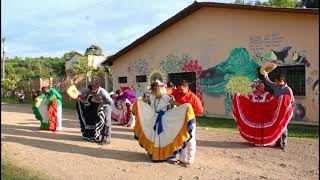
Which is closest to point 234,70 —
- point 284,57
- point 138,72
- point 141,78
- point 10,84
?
point 284,57

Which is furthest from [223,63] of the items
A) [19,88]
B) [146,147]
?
[19,88]

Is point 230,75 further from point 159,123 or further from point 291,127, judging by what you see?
point 159,123

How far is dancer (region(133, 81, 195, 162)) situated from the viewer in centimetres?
834

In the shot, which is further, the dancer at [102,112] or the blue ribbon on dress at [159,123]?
the dancer at [102,112]

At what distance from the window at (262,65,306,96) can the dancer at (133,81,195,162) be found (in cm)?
901

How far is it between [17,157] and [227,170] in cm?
460

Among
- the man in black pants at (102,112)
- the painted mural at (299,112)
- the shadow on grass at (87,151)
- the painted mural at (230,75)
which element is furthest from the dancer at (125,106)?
the painted mural at (299,112)

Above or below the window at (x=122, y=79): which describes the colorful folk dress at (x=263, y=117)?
below

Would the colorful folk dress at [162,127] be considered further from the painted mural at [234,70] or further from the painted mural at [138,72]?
the painted mural at [138,72]

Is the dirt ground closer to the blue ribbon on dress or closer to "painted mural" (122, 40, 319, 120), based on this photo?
the blue ribbon on dress

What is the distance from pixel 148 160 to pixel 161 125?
82 cm

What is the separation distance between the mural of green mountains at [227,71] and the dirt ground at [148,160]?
5.89 m

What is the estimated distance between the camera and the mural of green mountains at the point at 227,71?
17.9m

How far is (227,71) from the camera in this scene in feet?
61.8
